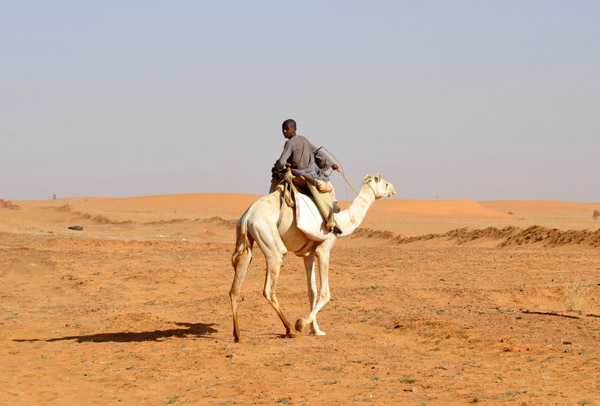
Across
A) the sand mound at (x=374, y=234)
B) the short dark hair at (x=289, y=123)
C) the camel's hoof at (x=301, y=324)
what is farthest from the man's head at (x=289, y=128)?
the sand mound at (x=374, y=234)

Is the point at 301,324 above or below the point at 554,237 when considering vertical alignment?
below

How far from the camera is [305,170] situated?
1184 cm

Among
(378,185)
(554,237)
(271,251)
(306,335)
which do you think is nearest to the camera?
(271,251)

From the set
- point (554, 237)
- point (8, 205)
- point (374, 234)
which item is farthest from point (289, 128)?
point (8, 205)

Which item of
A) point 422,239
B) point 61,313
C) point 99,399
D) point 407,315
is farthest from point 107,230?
point 99,399

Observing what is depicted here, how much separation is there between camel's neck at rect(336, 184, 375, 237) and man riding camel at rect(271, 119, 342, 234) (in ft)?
0.83

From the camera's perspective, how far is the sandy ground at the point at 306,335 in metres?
8.69

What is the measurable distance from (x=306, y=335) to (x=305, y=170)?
8.85 feet

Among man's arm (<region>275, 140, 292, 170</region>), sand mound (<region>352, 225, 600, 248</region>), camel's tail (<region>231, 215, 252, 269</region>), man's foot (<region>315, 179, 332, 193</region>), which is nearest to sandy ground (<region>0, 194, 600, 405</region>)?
sand mound (<region>352, 225, 600, 248</region>)

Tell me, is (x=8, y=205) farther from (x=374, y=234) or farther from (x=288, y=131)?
(x=288, y=131)

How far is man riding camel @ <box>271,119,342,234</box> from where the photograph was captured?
38.3 ft

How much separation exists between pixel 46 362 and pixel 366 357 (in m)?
4.73

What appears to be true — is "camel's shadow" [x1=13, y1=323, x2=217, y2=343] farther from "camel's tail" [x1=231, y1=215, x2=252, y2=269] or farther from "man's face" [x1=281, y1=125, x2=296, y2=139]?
"man's face" [x1=281, y1=125, x2=296, y2=139]

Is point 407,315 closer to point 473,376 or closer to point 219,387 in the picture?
point 473,376
